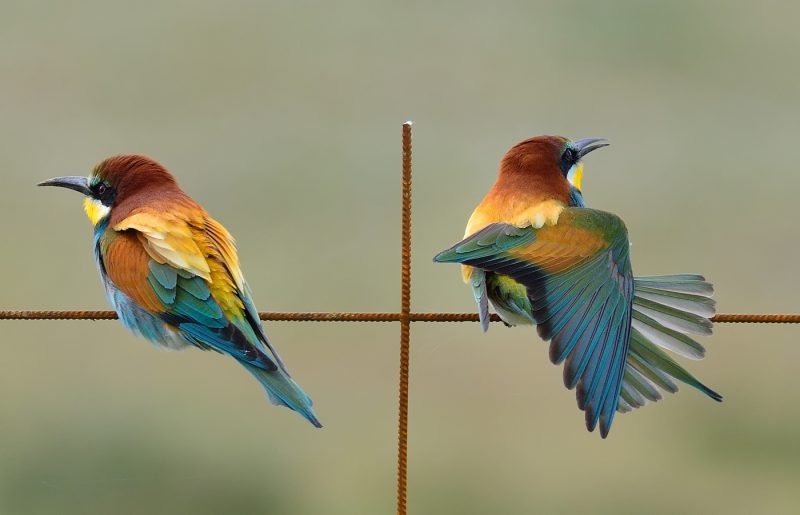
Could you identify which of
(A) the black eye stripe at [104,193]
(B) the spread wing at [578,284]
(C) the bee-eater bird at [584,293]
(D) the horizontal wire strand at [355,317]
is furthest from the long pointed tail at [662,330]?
(A) the black eye stripe at [104,193]

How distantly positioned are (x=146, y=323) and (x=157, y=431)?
5608 millimetres

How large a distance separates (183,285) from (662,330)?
891mm

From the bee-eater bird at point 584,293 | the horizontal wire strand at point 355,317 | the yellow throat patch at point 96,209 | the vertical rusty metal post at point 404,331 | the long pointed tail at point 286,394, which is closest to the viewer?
the vertical rusty metal post at point 404,331

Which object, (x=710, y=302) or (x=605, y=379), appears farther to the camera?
(x=710, y=302)

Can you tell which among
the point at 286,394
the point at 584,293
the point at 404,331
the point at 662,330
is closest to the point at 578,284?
the point at 584,293

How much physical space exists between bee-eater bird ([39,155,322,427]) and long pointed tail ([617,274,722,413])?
595 mm

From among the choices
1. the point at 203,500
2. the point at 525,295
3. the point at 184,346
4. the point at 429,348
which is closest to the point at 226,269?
A: the point at 184,346

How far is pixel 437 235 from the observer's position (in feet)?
32.1

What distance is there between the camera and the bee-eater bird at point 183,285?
2.84 m

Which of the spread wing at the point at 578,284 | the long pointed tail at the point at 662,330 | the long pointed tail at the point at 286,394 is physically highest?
the spread wing at the point at 578,284

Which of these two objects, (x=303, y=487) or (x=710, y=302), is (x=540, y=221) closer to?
(x=710, y=302)

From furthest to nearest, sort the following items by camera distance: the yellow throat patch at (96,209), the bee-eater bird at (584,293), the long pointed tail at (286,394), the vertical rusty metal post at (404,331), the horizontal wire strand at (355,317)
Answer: the yellow throat patch at (96,209) → the long pointed tail at (286,394) → the bee-eater bird at (584,293) → the horizontal wire strand at (355,317) → the vertical rusty metal post at (404,331)

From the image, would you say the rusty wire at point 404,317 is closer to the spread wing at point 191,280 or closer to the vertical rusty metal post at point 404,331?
the vertical rusty metal post at point 404,331

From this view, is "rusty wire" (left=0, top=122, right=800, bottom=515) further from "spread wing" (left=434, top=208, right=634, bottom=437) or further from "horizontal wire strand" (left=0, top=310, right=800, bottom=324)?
"spread wing" (left=434, top=208, right=634, bottom=437)
